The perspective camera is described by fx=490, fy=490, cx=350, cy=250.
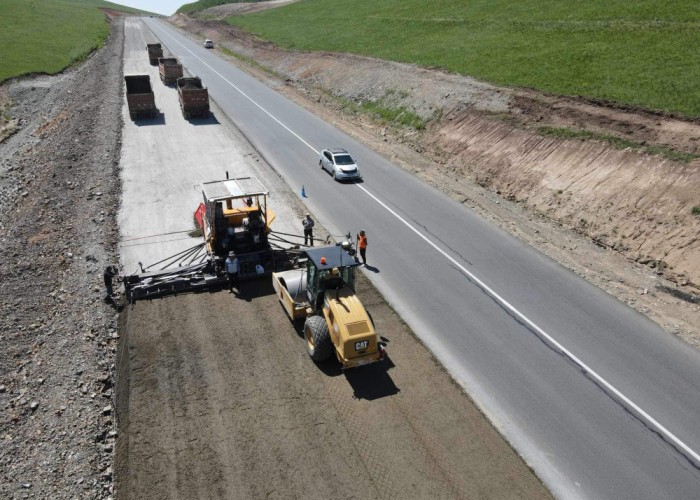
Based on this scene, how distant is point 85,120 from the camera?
33.5 m

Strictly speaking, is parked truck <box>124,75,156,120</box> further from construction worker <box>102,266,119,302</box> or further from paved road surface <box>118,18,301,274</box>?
construction worker <box>102,266,119,302</box>

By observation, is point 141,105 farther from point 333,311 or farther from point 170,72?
point 333,311

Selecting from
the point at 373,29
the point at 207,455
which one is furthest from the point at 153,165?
the point at 373,29

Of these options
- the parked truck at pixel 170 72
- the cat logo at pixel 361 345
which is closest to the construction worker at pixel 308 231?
the cat logo at pixel 361 345

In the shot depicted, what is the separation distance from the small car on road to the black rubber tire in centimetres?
1380

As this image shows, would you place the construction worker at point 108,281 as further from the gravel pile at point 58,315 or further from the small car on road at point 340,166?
the small car on road at point 340,166

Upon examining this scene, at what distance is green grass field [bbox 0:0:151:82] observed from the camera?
5550cm

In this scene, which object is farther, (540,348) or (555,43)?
(555,43)

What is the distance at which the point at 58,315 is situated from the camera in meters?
14.7

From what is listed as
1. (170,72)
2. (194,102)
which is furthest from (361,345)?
(170,72)

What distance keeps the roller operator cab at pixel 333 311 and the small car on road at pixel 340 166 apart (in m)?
12.0

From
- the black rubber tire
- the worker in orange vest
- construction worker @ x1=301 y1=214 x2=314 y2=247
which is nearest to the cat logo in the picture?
the black rubber tire

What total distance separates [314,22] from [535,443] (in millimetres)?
76945

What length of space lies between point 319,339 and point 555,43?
114ft
